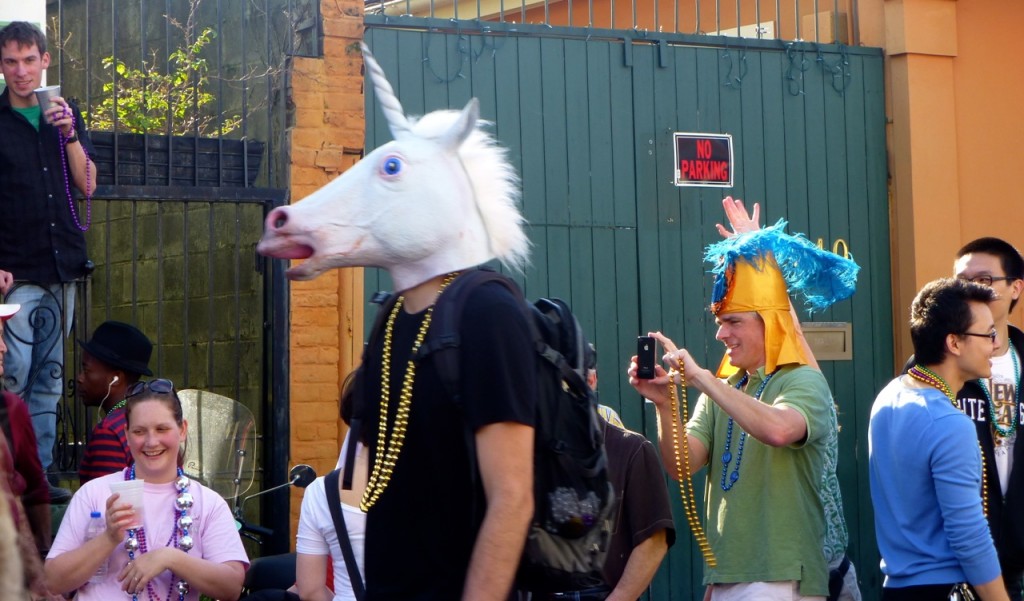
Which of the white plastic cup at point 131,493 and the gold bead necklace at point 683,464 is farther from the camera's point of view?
the gold bead necklace at point 683,464

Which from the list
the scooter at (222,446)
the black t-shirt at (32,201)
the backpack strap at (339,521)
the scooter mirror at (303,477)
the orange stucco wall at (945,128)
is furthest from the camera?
the orange stucco wall at (945,128)

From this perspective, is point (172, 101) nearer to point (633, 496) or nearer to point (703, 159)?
point (703, 159)

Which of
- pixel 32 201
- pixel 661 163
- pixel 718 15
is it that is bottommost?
pixel 32 201

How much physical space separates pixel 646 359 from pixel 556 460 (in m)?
2.24

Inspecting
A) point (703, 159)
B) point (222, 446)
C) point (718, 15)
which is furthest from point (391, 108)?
point (718, 15)

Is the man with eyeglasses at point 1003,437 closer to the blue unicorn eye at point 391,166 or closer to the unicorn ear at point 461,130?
the unicorn ear at point 461,130

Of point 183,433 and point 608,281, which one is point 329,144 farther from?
point 183,433

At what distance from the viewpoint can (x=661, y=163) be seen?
821cm

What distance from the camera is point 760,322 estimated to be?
5309 mm

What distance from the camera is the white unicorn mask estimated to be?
10.4 feet

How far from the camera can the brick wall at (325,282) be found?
7.36m

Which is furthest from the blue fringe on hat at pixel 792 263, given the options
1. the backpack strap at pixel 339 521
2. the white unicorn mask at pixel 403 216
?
the white unicorn mask at pixel 403 216

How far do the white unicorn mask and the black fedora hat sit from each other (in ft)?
10.9

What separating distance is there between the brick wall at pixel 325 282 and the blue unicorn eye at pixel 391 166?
13.8 feet
